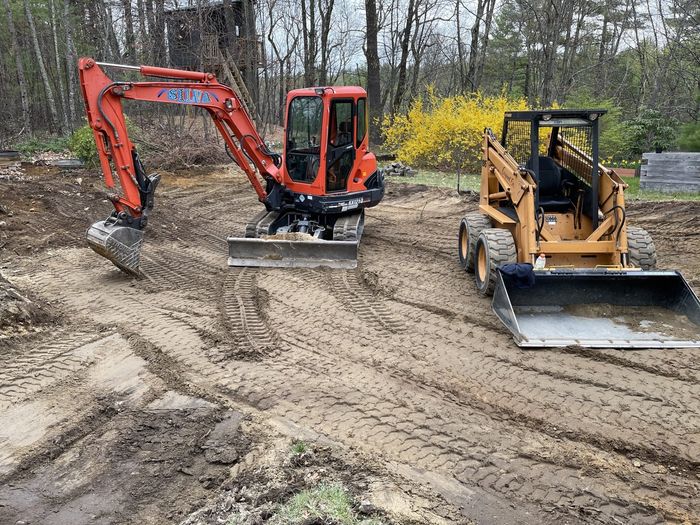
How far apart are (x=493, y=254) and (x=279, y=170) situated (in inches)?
152

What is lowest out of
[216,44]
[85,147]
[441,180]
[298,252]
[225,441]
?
[225,441]

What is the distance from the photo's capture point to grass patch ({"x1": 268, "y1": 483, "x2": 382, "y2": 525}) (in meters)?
2.92

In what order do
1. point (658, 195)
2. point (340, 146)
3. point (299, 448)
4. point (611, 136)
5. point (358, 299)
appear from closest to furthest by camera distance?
point (299, 448) < point (358, 299) < point (340, 146) < point (658, 195) < point (611, 136)

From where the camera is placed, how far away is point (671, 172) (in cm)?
1140

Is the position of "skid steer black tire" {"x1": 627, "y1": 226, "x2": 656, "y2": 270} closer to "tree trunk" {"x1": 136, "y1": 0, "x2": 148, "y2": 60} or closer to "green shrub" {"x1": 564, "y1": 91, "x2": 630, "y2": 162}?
"green shrub" {"x1": 564, "y1": 91, "x2": 630, "y2": 162}

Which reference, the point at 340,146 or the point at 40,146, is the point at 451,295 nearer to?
the point at 340,146

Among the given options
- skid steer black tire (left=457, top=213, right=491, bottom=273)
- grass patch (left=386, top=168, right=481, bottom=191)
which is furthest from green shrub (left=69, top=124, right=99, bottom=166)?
skid steer black tire (left=457, top=213, right=491, bottom=273)

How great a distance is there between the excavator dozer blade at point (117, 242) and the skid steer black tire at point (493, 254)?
427cm

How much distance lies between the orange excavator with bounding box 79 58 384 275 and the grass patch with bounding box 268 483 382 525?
15.5ft

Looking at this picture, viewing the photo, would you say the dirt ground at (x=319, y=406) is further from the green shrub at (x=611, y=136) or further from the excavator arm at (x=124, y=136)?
the green shrub at (x=611, y=136)

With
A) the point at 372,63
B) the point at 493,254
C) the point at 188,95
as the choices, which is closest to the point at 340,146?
the point at 188,95

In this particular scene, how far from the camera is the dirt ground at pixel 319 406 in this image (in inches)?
128

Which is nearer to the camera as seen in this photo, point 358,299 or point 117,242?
point 358,299

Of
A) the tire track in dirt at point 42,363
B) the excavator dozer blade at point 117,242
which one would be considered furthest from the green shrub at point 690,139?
the tire track in dirt at point 42,363
